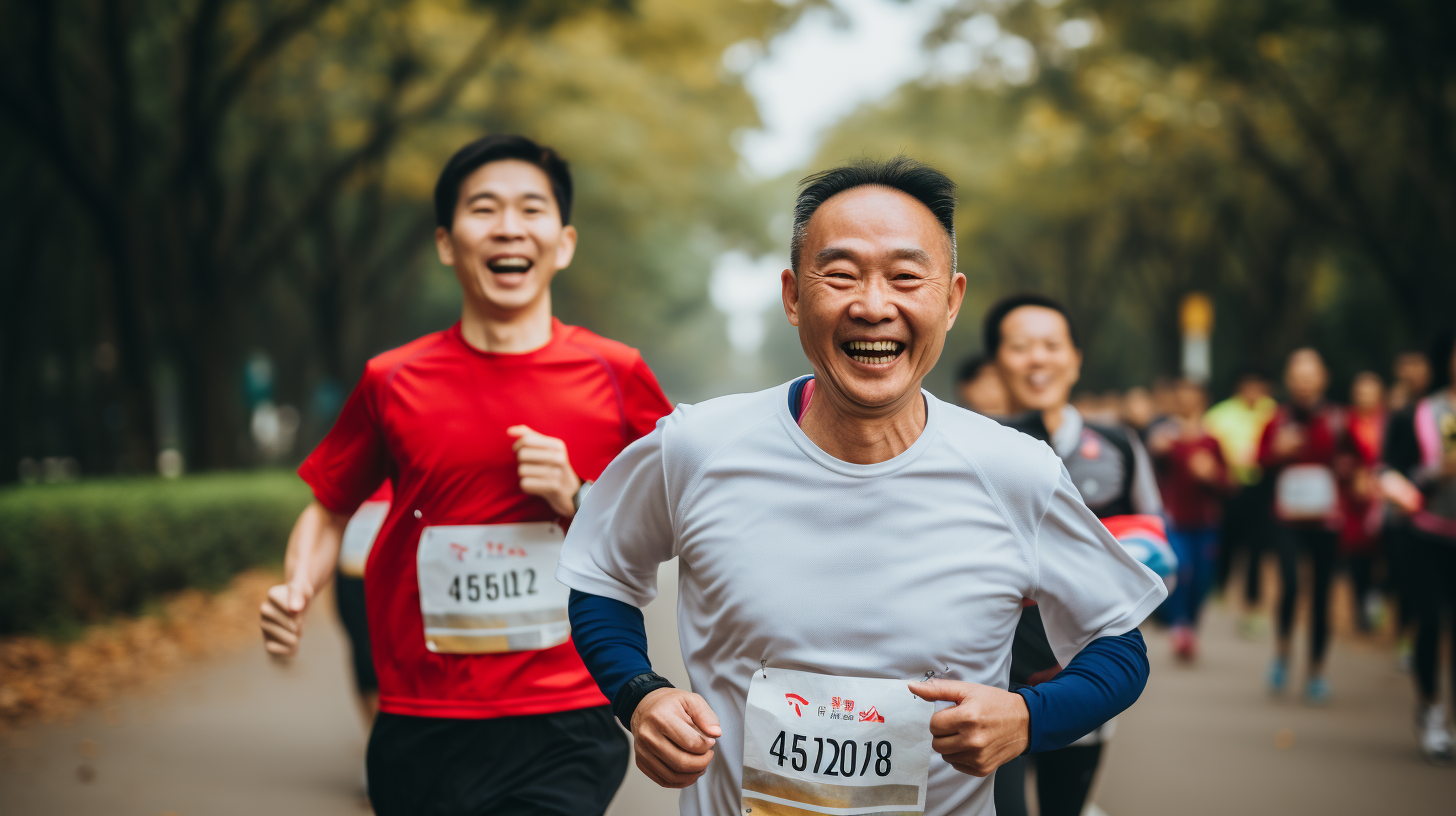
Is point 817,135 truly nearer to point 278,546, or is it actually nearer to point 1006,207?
point 1006,207

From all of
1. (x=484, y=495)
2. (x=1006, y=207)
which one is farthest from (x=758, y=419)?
(x=1006, y=207)

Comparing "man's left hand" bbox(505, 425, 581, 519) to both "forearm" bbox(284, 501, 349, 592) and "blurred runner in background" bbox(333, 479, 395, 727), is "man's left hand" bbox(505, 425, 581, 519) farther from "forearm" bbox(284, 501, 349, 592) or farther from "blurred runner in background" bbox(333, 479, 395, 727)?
"blurred runner in background" bbox(333, 479, 395, 727)

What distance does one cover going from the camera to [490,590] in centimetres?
339

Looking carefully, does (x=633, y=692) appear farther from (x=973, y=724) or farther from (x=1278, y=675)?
(x=1278, y=675)

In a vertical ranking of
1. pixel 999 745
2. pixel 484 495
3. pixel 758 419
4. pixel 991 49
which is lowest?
pixel 999 745

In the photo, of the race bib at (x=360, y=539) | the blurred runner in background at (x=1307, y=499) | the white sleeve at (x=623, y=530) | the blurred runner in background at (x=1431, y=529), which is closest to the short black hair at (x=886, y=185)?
the white sleeve at (x=623, y=530)

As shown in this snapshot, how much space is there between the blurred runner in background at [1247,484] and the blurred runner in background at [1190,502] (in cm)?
31

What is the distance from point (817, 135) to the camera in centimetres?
3812

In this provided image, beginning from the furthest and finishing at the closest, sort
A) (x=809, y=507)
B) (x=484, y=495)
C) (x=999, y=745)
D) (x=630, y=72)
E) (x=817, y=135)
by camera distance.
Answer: (x=817, y=135)
(x=630, y=72)
(x=484, y=495)
(x=809, y=507)
(x=999, y=745)

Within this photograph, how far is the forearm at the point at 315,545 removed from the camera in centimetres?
346

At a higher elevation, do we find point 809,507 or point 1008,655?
point 809,507

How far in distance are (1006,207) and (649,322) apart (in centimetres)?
2528

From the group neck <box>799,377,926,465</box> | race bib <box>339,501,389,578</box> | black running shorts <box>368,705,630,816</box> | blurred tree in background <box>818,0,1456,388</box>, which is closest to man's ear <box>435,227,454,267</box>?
black running shorts <box>368,705,630,816</box>

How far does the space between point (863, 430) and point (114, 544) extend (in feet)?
30.0
